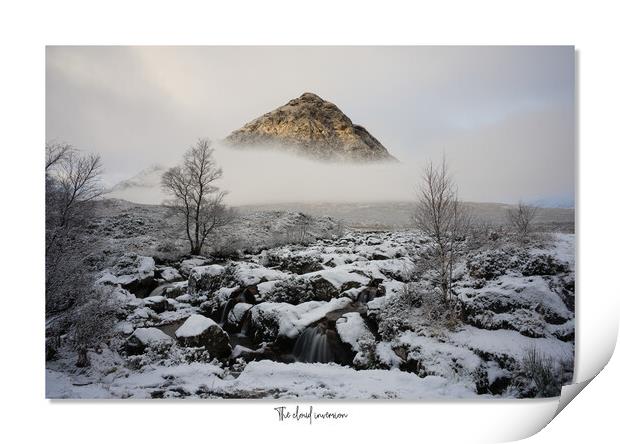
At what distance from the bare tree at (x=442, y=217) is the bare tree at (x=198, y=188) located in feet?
6.53

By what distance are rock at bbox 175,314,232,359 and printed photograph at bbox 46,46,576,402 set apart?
0.8 inches

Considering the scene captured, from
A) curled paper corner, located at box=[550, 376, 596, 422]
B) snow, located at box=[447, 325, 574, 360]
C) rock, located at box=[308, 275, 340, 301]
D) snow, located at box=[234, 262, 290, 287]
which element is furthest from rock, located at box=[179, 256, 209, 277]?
curled paper corner, located at box=[550, 376, 596, 422]

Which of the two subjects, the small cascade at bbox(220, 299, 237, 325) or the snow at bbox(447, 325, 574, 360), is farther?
the small cascade at bbox(220, 299, 237, 325)

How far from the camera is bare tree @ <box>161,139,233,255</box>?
13.1ft

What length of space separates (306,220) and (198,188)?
1.15m

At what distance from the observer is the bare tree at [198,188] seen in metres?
3.99

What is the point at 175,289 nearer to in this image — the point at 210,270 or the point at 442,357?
the point at 210,270

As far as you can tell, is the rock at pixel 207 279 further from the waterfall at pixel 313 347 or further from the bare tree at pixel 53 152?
the bare tree at pixel 53 152

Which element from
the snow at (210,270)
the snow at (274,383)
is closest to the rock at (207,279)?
the snow at (210,270)

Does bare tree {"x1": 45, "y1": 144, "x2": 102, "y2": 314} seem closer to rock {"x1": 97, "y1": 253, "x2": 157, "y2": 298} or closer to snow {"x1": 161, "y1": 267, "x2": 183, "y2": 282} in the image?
rock {"x1": 97, "y1": 253, "x2": 157, "y2": 298}
